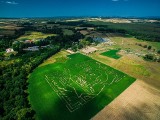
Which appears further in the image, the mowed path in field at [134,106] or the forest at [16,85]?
the mowed path in field at [134,106]

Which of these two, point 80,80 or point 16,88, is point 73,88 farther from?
point 16,88

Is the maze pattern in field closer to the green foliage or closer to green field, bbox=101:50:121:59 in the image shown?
the green foliage

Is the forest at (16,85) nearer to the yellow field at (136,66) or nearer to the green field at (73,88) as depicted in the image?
the green field at (73,88)

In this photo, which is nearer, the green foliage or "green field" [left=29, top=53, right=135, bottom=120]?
the green foliage

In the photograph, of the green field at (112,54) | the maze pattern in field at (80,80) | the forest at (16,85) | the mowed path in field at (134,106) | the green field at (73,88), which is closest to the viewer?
the forest at (16,85)

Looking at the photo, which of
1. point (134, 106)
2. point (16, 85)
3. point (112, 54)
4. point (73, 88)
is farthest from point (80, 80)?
point (112, 54)

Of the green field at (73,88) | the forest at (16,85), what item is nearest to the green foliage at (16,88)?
the forest at (16,85)

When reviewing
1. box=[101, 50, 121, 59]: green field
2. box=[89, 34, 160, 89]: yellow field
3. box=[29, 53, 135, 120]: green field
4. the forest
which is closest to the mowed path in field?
box=[29, 53, 135, 120]: green field
